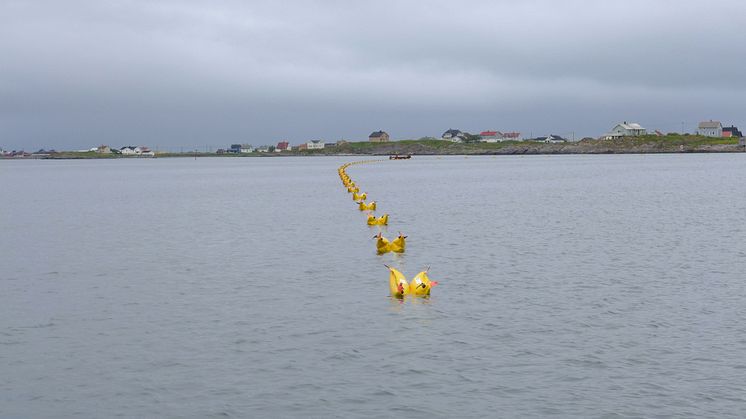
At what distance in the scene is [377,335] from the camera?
80.5ft

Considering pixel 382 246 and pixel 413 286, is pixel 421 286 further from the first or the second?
pixel 382 246

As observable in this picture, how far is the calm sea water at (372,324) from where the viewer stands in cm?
1877

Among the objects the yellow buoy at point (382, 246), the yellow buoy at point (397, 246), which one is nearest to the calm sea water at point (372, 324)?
the yellow buoy at point (397, 246)

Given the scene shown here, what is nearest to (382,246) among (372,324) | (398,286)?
(398,286)

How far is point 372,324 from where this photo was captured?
85.1 feet

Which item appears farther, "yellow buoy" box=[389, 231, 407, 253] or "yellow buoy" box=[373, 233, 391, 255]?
"yellow buoy" box=[389, 231, 407, 253]

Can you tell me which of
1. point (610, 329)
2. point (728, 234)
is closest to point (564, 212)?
point (728, 234)

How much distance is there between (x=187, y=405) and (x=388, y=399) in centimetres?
451

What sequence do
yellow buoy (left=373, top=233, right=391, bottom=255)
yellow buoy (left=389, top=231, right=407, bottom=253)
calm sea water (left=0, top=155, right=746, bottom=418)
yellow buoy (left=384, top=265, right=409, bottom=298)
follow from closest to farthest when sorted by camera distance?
calm sea water (left=0, top=155, right=746, bottom=418), yellow buoy (left=384, top=265, right=409, bottom=298), yellow buoy (left=373, top=233, right=391, bottom=255), yellow buoy (left=389, top=231, right=407, bottom=253)

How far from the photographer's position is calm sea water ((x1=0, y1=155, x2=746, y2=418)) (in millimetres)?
18766

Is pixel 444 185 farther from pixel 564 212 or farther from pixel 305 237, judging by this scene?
pixel 305 237

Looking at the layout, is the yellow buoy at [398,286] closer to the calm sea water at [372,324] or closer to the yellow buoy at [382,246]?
the calm sea water at [372,324]

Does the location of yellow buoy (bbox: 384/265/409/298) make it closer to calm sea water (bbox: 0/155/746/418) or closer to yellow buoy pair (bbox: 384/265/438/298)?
yellow buoy pair (bbox: 384/265/438/298)

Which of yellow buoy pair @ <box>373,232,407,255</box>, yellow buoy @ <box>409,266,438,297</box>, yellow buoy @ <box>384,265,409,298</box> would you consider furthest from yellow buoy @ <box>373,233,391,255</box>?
yellow buoy @ <box>409,266,438,297</box>
